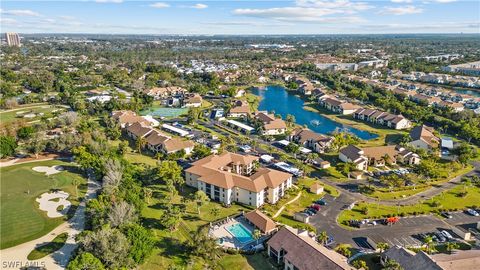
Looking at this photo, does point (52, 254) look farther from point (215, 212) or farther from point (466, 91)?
point (466, 91)

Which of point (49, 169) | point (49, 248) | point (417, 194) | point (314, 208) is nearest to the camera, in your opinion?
point (49, 248)

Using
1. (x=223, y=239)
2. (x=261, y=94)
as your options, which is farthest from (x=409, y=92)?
(x=223, y=239)

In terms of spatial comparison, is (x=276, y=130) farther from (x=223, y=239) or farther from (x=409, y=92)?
(x=409, y=92)

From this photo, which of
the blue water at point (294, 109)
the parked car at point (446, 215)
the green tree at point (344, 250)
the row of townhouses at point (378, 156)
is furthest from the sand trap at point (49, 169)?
the parked car at point (446, 215)

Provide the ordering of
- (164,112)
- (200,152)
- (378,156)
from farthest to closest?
(164,112), (378,156), (200,152)

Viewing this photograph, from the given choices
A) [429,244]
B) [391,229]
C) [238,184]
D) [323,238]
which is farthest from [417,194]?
[238,184]

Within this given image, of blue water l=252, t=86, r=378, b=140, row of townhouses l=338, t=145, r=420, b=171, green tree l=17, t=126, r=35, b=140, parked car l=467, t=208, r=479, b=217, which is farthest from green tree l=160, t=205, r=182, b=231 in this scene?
blue water l=252, t=86, r=378, b=140
